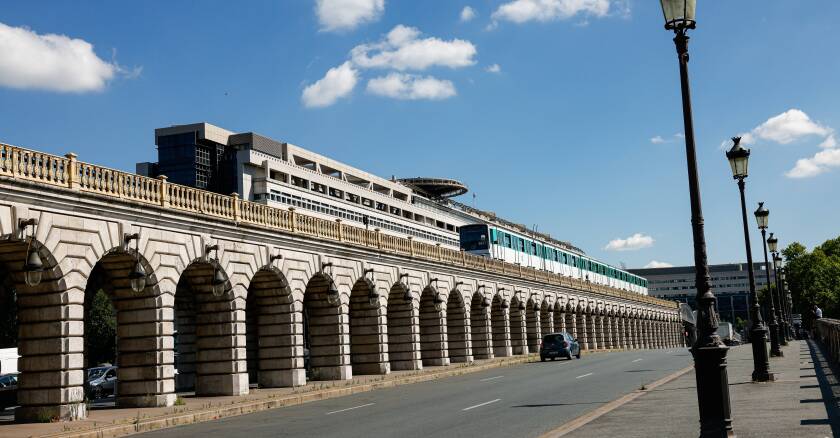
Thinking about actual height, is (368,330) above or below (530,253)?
below

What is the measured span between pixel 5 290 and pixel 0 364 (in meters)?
8.87

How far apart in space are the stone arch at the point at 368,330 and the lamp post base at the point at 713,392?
28.4m

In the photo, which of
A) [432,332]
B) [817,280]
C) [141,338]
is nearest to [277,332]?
[141,338]

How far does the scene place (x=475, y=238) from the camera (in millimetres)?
60250

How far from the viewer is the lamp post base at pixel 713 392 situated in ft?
31.4

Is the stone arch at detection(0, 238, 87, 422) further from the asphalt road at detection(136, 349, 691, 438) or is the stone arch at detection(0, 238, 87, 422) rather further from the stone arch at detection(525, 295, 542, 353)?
the stone arch at detection(525, 295, 542, 353)

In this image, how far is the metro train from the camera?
60375 millimetres

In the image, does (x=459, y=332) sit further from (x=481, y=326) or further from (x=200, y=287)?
(x=200, y=287)

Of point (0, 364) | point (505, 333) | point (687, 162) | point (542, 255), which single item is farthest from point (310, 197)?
point (687, 162)

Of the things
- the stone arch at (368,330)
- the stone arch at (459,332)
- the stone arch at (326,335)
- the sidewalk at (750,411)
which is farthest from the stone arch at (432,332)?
the sidewalk at (750,411)

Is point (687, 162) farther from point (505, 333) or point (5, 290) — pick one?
point (505, 333)

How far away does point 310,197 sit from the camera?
284ft

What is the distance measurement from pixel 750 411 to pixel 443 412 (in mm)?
6892

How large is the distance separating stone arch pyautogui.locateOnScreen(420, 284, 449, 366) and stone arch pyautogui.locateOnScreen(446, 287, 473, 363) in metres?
2.49
